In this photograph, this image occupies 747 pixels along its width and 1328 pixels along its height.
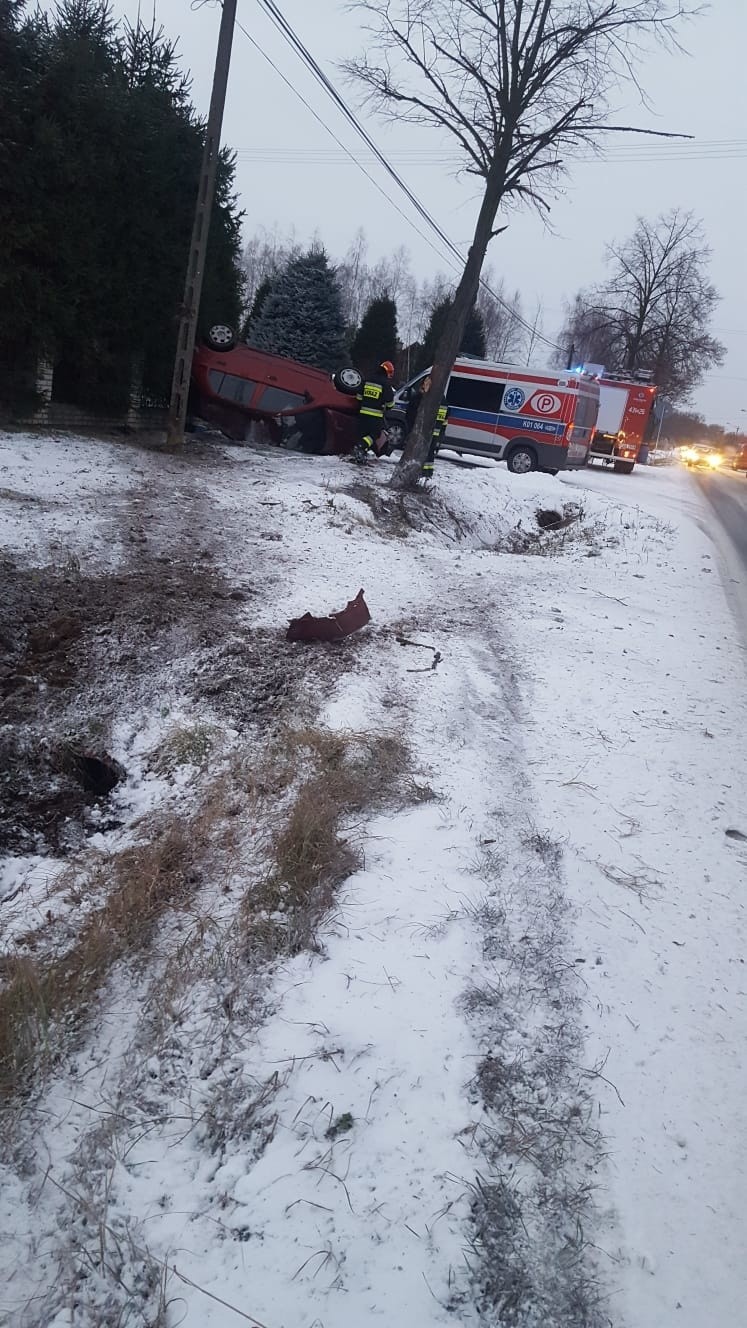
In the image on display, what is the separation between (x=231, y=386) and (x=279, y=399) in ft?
2.75

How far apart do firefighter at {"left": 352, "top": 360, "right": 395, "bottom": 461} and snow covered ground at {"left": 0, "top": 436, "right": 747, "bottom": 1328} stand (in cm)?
894

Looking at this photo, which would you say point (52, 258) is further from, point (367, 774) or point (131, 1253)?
point (131, 1253)

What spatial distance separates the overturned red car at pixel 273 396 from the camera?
1390 centimetres

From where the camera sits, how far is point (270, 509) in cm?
1019

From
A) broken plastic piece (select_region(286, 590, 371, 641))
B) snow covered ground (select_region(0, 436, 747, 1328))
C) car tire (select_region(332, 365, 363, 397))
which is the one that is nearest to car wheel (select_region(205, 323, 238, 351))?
car tire (select_region(332, 365, 363, 397))

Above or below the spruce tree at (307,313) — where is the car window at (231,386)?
below

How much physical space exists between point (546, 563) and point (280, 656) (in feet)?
17.1

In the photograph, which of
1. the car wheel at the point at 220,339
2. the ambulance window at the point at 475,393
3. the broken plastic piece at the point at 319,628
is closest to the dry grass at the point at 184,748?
the broken plastic piece at the point at 319,628

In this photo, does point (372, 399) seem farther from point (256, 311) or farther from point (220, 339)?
point (256, 311)

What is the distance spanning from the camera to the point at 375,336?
33.6 metres

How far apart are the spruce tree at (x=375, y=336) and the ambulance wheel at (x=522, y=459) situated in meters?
15.5

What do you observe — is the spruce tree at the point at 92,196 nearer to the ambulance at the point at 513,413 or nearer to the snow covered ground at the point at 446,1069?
the ambulance at the point at 513,413

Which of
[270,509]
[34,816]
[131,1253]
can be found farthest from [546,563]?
[131,1253]

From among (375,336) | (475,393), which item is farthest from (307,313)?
(475,393)
